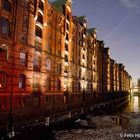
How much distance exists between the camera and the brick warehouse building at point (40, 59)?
21.5m

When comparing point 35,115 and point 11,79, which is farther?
point 35,115

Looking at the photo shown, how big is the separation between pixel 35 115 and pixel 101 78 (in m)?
37.1

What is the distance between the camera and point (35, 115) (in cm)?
2525

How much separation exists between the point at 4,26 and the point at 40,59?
24.7 ft

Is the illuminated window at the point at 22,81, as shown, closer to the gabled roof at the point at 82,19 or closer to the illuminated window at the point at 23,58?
the illuminated window at the point at 23,58

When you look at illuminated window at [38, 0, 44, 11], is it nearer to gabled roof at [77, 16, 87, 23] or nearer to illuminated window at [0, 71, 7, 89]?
illuminated window at [0, 71, 7, 89]

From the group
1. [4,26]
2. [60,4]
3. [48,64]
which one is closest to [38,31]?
[48,64]

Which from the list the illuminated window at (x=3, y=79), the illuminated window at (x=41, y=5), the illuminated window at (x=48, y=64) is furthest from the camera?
the illuminated window at (x=48, y=64)

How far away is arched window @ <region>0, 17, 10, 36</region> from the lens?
2084 centimetres

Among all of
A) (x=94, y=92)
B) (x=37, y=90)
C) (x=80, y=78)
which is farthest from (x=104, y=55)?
(x=37, y=90)

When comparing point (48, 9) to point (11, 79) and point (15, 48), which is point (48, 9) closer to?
point (15, 48)

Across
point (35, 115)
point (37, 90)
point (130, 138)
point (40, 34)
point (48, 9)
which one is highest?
point (48, 9)

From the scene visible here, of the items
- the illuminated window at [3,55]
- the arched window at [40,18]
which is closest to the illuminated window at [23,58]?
the illuminated window at [3,55]

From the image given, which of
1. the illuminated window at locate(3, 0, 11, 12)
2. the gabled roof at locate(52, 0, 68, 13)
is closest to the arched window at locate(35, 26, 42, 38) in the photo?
the illuminated window at locate(3, 0, 11, 12)
